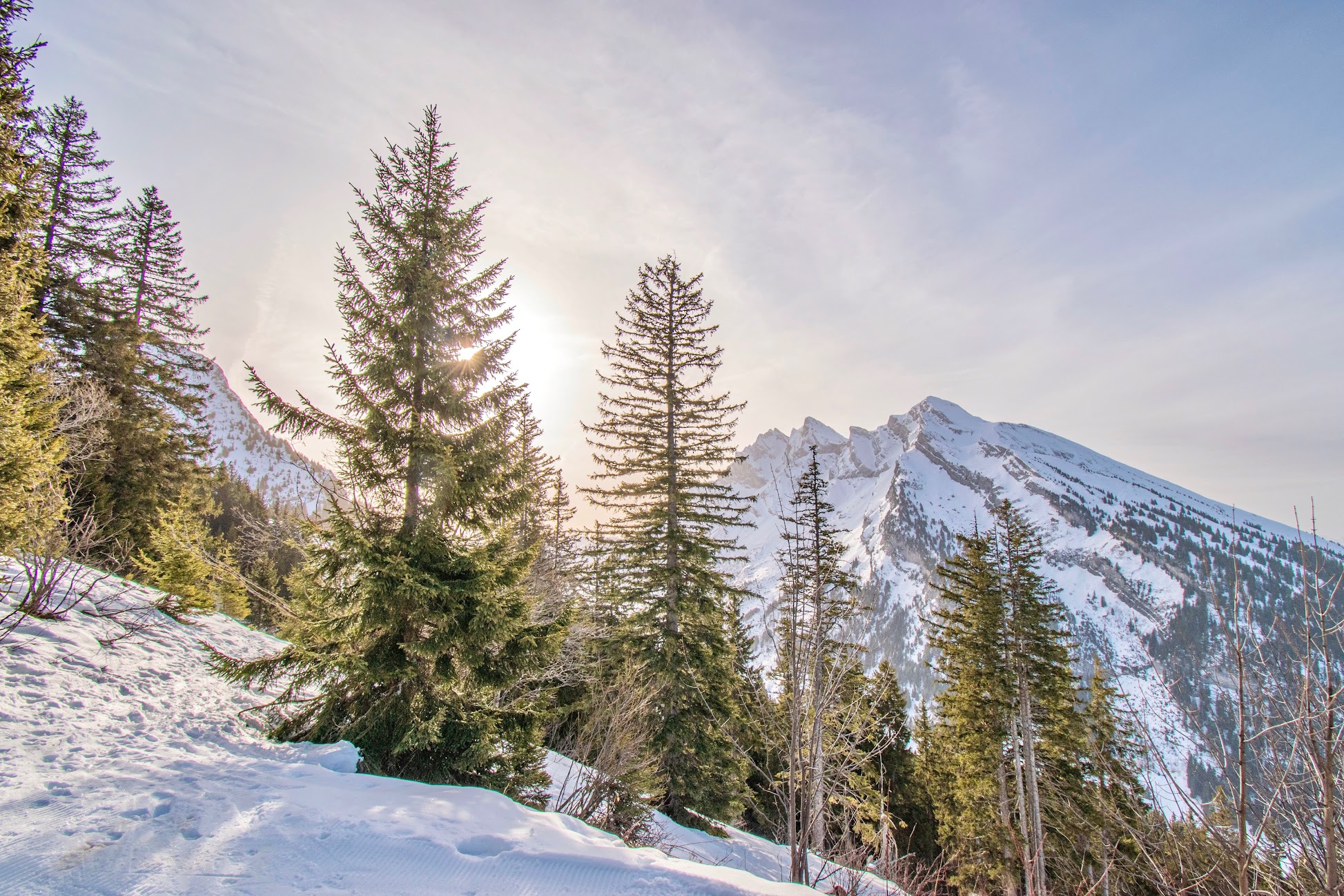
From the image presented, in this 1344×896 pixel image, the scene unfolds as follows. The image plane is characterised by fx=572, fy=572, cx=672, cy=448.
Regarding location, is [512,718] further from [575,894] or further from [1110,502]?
[1110,502]

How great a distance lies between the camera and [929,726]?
25844 millimetres

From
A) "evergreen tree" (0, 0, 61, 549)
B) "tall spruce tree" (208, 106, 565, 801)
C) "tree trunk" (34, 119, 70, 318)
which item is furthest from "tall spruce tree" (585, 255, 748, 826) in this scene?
"tree trunk" (34, 119, 70, 318)

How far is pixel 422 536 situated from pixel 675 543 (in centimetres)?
701

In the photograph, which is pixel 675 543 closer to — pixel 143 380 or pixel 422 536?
pixel 422 536

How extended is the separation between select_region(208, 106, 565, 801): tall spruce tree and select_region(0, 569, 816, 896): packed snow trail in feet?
3.67

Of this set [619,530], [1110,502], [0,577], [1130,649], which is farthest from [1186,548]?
[0,577]

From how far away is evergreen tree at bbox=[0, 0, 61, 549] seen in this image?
25.3 feet

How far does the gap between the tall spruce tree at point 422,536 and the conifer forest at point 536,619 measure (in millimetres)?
44

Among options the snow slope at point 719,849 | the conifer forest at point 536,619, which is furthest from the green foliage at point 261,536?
the snow slope at point 719,849

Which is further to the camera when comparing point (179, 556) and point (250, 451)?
point (250, 451)

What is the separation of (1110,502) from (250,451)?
947ft

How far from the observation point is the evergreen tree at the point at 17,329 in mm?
7715

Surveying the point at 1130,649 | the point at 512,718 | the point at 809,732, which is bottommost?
the point at 1130,649

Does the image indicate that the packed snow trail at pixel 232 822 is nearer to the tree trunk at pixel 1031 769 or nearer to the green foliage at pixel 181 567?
the green foliage at pixel 181 567
